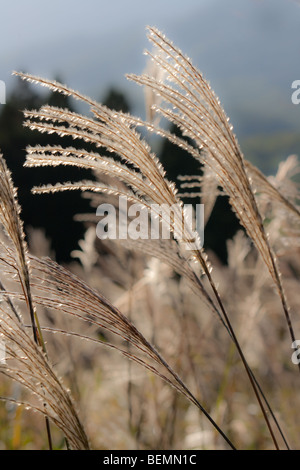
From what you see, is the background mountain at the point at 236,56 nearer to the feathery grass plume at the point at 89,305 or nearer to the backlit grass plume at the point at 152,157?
the backlit grass plume at the point at 152,157

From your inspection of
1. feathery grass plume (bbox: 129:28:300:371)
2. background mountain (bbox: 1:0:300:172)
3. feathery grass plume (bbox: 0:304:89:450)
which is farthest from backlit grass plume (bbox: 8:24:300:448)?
background mountain (bbox: 1:0:300:172)

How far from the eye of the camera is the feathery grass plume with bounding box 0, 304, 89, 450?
3.37 ft

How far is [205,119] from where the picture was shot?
1.15m

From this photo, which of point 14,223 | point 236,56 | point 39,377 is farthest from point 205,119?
point 236,56

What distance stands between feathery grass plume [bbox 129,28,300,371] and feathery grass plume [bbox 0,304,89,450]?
20.6 inches

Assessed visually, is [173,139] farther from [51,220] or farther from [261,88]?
[261,88]

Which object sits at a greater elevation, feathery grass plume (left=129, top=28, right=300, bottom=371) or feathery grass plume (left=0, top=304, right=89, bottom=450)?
feathery grass plume (left=129, top=28, right=300, bottom=371)

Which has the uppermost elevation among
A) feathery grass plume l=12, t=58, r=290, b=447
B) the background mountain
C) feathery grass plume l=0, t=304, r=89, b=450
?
the background mountain

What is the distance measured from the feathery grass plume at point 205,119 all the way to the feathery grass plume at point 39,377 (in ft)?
1.72

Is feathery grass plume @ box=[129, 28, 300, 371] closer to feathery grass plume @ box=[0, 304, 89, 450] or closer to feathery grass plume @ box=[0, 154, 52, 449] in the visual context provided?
feathery grass plume @ box=[0, 154, 52, 449]

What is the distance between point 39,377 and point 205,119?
631 millimetres

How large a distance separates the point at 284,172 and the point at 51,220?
23.6 metres

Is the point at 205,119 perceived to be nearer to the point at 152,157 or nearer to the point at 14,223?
the point at 152,157

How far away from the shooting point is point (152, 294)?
3.06 meters
